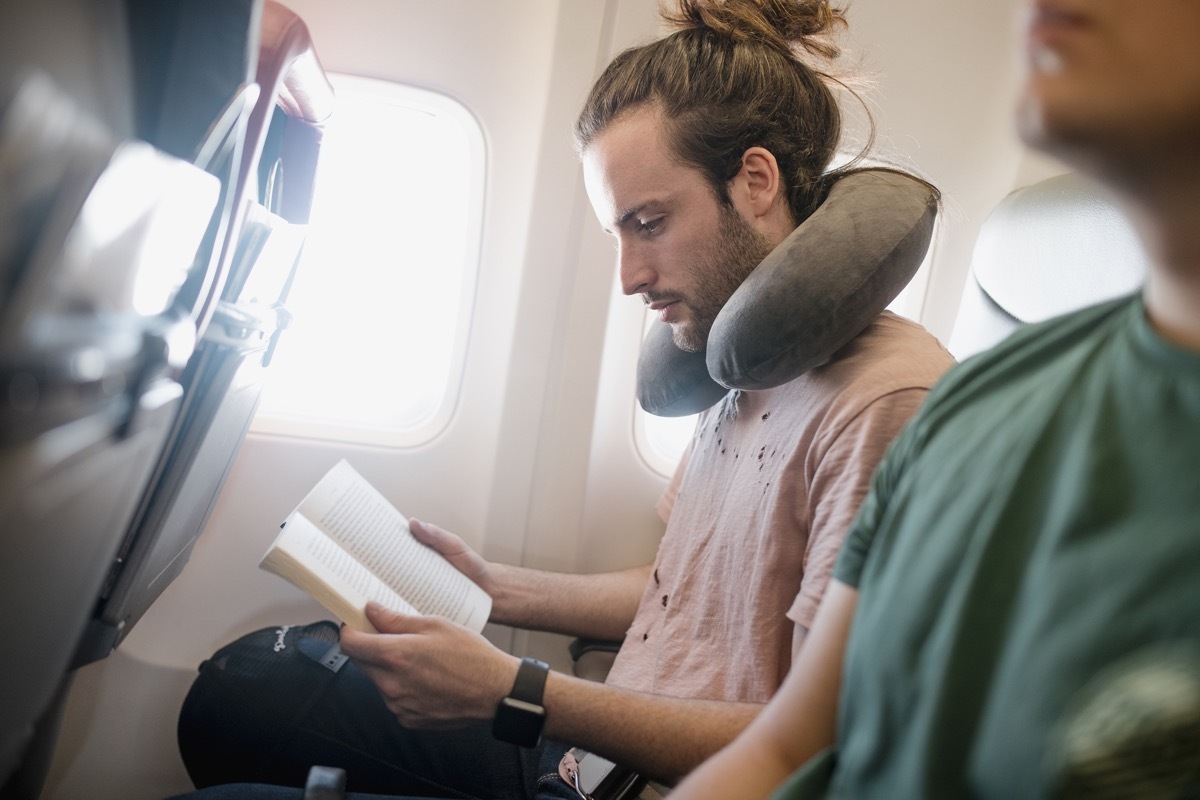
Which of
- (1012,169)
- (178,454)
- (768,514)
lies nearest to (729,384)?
(768,514)

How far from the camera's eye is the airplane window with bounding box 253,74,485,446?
6.57 ft

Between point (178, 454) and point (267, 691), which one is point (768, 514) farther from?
point (267, 691)

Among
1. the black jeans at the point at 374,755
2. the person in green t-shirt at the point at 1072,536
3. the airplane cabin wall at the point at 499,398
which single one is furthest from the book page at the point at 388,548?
the person in green t-shirt at the point at 1072,536

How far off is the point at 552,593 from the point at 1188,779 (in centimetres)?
144

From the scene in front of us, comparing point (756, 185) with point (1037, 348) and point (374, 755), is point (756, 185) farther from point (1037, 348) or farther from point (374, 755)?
point (374, 755)

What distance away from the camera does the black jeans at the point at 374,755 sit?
1.62 m

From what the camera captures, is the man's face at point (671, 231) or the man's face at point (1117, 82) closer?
the man's face at point (1117, 82)

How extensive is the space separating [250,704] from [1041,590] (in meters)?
1.51

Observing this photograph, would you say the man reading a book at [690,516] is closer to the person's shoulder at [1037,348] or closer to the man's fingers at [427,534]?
the man's fingers at [427,534]

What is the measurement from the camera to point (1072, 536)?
23.5 inches

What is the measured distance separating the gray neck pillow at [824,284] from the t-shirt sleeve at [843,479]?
4.8 inches

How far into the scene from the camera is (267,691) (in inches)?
66.9

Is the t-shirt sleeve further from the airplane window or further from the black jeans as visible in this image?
the airplane window

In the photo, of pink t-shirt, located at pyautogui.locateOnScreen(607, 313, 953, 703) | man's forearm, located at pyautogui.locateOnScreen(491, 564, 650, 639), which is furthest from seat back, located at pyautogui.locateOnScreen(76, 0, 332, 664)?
pink t-shirt, located at pyautogui.locateOnScreen(607, 313, 953, 703)
